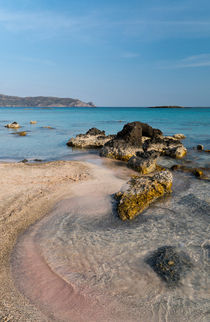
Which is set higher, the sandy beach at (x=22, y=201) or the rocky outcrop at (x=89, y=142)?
the rocky outcrop at (x=89, y=142)

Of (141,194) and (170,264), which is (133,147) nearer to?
(141,194)

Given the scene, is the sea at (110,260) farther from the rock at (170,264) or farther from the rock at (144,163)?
the rock at (144,163)

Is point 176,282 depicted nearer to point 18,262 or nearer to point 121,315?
point 121,315

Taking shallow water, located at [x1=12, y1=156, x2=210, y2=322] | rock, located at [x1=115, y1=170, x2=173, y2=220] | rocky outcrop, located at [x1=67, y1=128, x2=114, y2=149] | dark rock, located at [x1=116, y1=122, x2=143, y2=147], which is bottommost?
shallow water, located at [x1=12, y1=156, x2=210, y2=322]

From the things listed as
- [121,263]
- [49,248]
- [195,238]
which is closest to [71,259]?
[49,248]

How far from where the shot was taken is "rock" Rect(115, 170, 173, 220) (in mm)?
7066

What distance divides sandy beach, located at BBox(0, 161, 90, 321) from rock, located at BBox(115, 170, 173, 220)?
2562 mm

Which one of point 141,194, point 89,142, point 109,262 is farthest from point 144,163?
point 89,142

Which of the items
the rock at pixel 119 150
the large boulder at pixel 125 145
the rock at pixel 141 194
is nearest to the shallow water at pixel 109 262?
the rock at pixel 141 194

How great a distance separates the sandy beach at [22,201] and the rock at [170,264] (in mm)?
2533

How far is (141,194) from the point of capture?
25.7 ft

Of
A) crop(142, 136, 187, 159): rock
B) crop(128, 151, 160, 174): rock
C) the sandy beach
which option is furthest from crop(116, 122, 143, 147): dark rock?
the sandy beach

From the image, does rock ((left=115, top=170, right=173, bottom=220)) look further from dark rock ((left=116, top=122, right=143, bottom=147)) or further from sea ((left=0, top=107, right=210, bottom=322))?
dark rock ((left=116, top=122, right=143, bottom=147))

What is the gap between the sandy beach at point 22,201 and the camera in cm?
378
